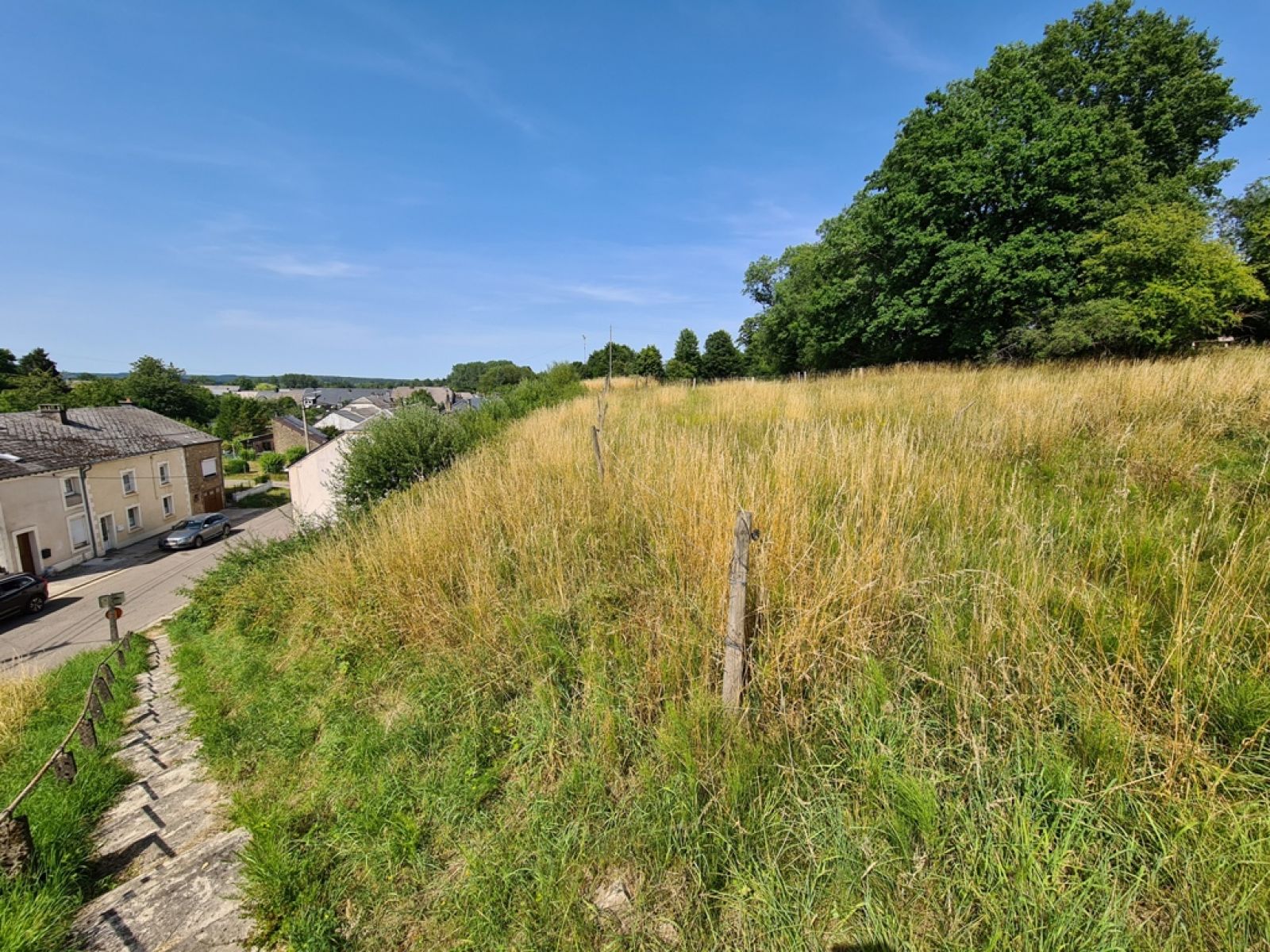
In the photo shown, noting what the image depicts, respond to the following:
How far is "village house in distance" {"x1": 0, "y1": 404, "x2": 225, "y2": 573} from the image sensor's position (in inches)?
664

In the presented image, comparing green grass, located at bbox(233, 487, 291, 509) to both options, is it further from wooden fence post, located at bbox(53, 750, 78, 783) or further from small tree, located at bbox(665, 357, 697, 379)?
wooden fence post, located at bbox(53, 750, 78, 783)

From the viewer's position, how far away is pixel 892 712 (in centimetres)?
193

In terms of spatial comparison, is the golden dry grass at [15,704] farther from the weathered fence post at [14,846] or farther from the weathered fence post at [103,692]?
the weathered fence post at [14,846]

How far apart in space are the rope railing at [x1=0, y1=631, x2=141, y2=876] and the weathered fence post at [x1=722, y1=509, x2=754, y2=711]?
3.73 m

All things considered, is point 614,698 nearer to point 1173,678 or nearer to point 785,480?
point 785,480

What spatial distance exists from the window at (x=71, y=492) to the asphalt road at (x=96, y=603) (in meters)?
2.75

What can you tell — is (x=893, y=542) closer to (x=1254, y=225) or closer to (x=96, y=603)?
(x=1254, y=225)

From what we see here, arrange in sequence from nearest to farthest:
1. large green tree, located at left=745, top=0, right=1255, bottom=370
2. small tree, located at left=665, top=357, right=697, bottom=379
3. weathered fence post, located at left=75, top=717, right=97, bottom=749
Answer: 1. weathered fence post, located at left=75, top=717, right=97, bottom=749
2. large green tree, located at left=745, top=0, right=1255, bottom=370
3. small tree, located at left=665, top=357, right=697, bottom=379

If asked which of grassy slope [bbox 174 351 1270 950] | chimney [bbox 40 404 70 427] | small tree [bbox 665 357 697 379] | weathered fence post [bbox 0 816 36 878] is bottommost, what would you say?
weathered fence post [bbox 0 816 36 878]

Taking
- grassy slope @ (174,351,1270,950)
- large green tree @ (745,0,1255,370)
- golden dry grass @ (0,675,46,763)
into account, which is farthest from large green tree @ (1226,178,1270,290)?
golden dry grass @ (0,675,46,763)

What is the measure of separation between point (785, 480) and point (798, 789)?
5.78 ft

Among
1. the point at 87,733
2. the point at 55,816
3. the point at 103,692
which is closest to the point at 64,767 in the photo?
the point at 55,816

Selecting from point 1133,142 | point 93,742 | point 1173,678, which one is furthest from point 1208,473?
point 1133,142

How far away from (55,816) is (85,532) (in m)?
26.1
